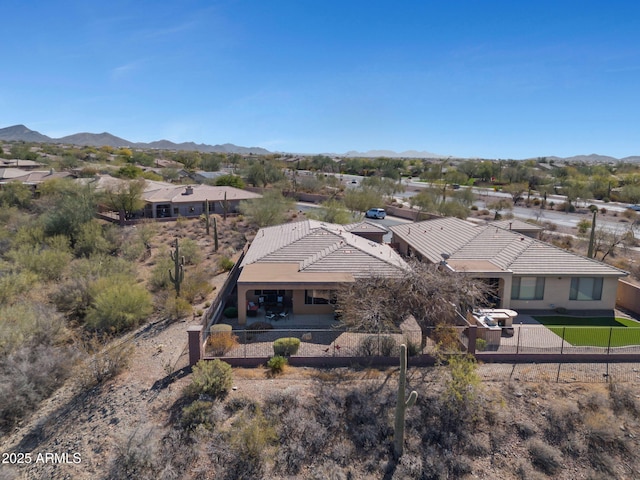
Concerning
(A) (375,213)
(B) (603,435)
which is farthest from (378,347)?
(A) (375,213)

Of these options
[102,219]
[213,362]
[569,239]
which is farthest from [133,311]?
[569,239]

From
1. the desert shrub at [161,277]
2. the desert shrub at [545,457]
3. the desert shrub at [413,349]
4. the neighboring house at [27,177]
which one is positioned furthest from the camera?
the neighboring house at [27,177]

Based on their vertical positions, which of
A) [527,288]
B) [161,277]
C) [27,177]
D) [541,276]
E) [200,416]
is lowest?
[200,416]

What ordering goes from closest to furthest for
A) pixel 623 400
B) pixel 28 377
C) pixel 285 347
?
pixel 623 400 → pixel 28 377 → pixel 285 347

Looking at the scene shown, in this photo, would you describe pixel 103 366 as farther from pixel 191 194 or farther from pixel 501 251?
pixel 191 194

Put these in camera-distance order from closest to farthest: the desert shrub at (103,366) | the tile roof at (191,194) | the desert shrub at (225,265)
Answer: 1. the desert shrub at (103,366)
2. the desert shrub at (225,265)
3. the tile roof at (191,194)

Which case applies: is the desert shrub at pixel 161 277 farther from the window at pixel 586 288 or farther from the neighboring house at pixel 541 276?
the window at pixel 586 288

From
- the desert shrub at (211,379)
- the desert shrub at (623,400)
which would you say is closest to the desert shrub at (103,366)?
the desert shrub at (211,379)
